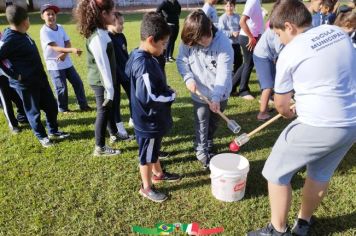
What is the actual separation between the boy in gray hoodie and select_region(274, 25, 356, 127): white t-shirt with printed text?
3.78 feet

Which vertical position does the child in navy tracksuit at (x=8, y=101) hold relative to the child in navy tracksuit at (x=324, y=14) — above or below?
below

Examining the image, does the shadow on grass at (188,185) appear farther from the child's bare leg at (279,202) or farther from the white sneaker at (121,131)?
the white sneaker at (121,131)

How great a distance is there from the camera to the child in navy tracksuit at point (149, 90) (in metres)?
2.74

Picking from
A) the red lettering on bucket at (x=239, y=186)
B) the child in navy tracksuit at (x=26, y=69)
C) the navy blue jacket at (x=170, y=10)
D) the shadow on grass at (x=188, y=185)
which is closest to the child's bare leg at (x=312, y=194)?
the red lettering on bucket at (x=239, y=186)

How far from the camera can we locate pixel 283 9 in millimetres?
2229

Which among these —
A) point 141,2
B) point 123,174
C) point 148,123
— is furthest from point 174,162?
point 141,2

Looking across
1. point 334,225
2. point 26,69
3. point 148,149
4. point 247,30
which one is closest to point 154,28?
point 148,149

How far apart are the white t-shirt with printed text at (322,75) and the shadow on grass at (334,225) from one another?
1.14 m

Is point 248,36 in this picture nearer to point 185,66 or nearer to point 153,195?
point 185,66

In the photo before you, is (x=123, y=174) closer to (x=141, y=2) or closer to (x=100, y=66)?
(x=100, y=66)

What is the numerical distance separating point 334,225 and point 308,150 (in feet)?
3.56

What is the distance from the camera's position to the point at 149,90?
8.96 feet

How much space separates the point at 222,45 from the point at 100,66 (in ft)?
4.28

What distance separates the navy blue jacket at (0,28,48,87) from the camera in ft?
12.7
